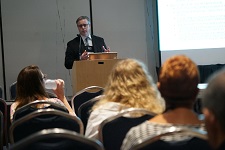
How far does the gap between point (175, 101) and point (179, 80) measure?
10cm

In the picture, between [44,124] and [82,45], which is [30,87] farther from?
[82,45]

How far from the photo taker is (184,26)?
756 centimetres

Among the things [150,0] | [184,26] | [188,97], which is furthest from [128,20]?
[188,97]

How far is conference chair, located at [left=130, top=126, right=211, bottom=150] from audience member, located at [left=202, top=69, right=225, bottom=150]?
0.32 metres

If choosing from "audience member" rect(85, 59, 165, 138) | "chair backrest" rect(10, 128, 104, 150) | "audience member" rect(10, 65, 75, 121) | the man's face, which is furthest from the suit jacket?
"chair backrest" rect(10, 128, 104, 150)

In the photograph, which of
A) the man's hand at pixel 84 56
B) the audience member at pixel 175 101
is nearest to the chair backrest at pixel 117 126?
the audience member at pixel 175 101

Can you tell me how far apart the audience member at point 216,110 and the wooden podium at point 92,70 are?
156 inches

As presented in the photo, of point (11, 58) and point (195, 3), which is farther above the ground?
point (195, 3)

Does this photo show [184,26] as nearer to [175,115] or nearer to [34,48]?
[34,48]

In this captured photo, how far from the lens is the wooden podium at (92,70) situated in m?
5.26

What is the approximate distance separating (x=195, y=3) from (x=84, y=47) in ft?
7.64

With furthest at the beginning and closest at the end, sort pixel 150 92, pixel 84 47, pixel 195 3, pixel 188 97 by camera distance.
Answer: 1. pixel 195 3
2. pixel 84 47
3. pixel 150 92
4. pixel 188 97

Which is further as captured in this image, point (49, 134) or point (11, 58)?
point (11, 58)

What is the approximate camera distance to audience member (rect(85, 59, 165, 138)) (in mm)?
2645
